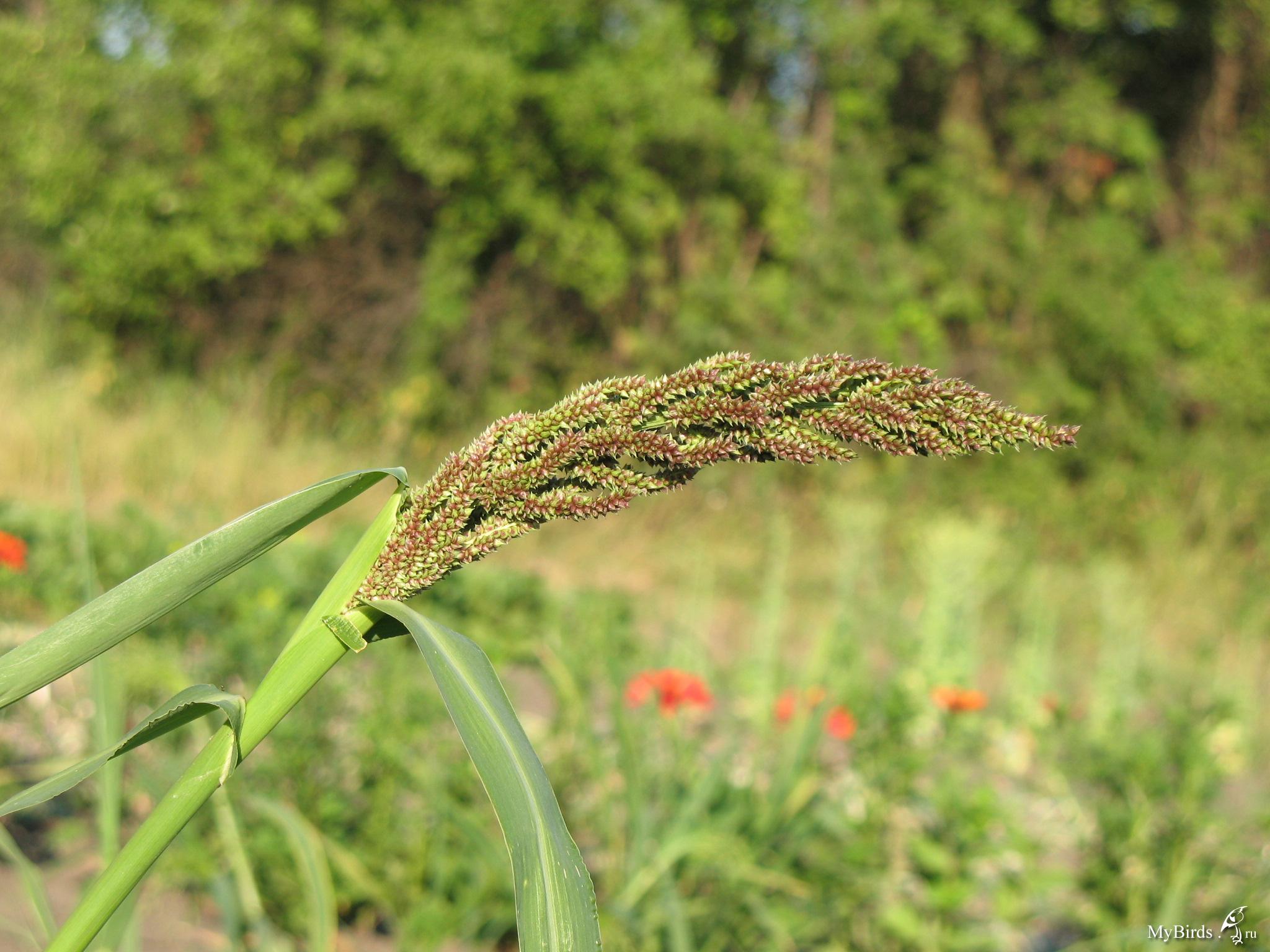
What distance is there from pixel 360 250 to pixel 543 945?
8861 mm

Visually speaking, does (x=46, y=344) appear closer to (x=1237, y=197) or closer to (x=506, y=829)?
(x=506, y=829)

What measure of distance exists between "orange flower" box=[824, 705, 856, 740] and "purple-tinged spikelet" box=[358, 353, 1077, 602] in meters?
2.03

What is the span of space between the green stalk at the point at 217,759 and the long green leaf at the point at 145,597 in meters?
0.05

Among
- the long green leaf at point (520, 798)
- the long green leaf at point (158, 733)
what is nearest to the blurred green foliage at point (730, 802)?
the long green leaf at point (158, 733)

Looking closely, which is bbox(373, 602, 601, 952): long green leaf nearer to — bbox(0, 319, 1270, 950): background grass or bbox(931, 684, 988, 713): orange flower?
bbox(0, 319, 1270, 950): background grass

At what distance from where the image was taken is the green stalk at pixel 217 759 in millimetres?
610

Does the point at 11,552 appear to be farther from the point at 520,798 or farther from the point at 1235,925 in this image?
the point at 1235,925

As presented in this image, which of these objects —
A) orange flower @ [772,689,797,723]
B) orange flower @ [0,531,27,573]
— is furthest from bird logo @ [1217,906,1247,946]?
orange flower @ [0,531,27,573]

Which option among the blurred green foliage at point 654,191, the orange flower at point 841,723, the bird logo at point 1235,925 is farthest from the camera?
the blurred green foliage at point 654,191

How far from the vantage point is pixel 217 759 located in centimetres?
62

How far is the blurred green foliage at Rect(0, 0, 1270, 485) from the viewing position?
27.0 feet

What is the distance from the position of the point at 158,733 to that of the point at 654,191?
347 inches

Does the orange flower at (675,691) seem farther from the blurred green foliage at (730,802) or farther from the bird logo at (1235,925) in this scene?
the bird logo at (1235,925)

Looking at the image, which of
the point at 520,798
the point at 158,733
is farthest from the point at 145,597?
the point at 520,798
